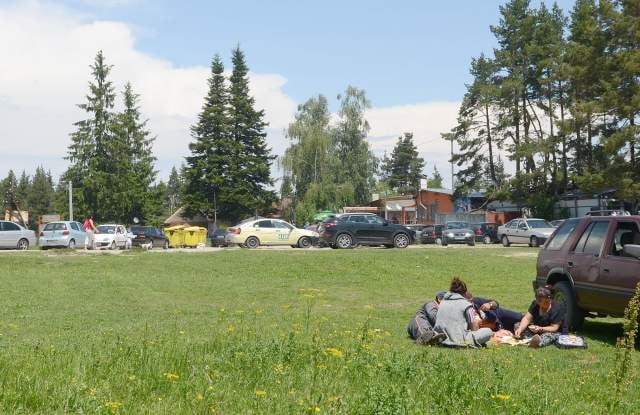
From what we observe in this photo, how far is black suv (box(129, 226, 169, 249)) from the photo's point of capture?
46500mm

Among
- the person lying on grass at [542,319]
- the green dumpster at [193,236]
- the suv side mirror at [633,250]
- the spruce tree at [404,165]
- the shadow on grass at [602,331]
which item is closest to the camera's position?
the suv side mirror at [633,250]

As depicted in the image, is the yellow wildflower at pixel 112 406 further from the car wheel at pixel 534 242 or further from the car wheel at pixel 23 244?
the car wheel at pixel 534 242

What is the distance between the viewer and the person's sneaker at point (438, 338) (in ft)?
32.7

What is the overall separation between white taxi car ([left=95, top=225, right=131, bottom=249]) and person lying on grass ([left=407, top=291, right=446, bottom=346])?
31952 mm

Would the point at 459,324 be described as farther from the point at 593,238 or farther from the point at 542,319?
the point at 593,238

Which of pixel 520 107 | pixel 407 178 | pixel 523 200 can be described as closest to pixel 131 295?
pixel 523 200

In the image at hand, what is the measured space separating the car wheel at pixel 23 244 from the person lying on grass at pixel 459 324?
3375 cm

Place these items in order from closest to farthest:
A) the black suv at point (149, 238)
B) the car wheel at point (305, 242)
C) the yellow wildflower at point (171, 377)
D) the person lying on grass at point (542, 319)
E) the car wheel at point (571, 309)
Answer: the yellow wildflower at point (171, 377) < the person lying on grass at point (542, 319) < the car wheel at point (571, 309) < the car wheel at point (305, 242) < the black suv at point (149, 238)

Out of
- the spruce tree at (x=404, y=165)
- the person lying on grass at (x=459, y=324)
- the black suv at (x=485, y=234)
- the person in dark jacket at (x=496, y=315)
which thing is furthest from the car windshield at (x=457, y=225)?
the spruce tree at (x=404, y=165)

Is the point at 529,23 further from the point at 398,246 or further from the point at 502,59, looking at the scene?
the point at 398,246

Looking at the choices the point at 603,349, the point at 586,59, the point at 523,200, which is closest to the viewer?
the point at 603,349

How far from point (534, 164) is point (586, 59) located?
574 inches

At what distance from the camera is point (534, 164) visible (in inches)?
2532

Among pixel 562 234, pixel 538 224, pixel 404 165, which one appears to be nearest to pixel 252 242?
pixel 538 224
